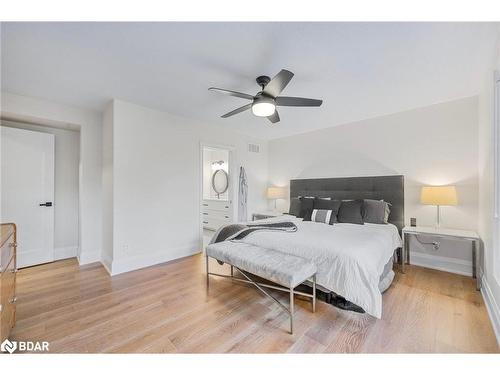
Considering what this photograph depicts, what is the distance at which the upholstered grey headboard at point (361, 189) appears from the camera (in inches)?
136

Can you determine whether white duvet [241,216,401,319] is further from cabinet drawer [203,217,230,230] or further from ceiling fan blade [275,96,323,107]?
cabinet drawer [203,217,230,230]

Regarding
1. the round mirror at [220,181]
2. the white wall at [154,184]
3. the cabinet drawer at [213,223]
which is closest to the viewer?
the white wall at [154,184]

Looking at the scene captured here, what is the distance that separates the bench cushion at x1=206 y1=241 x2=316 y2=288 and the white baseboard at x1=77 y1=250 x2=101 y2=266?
7.36ft

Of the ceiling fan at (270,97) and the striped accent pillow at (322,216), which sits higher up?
the ceiling fan at (270,97)

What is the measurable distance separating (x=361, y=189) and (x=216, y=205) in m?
3.44

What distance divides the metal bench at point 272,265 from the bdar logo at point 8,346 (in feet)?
5.26

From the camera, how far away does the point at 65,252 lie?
3578 millimetres

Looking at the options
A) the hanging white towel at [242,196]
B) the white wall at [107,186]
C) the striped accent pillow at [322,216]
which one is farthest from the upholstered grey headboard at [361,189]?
the white wall at [107,186]

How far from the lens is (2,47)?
1.87 m

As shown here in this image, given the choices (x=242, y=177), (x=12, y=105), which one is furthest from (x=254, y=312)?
(x=12, y=105)

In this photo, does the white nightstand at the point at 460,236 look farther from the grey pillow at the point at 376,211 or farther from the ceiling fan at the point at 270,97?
the ceiling fan at the point at 270,97

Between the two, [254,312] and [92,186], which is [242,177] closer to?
[92,186]

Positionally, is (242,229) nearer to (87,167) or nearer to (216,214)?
(87,167)
